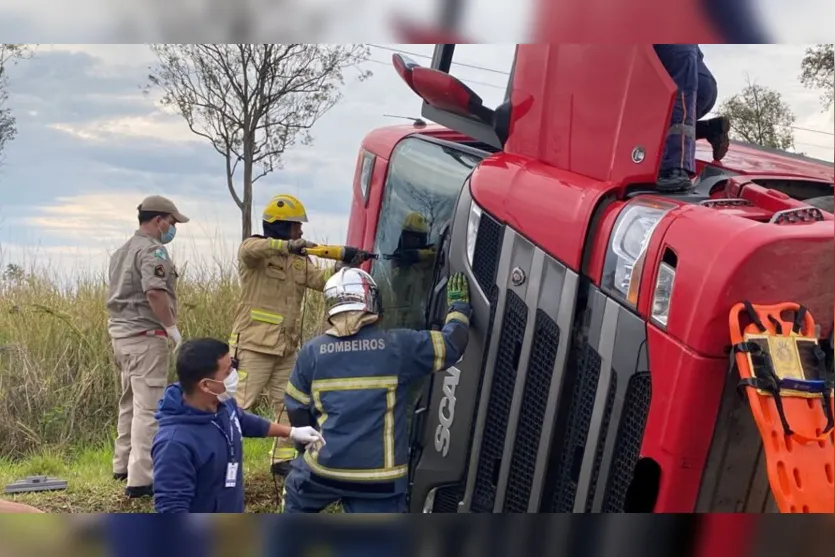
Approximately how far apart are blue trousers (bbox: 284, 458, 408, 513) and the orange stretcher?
4.55 ft

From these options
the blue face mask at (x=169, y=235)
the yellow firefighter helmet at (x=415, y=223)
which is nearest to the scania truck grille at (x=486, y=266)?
the yellow firefighter helmet at (x=415, y=223)

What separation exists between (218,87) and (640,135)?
107cm

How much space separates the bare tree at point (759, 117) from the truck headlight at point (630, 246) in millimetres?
283

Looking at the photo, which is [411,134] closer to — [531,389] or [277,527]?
[531,389]

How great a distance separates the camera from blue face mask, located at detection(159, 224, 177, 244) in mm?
2332

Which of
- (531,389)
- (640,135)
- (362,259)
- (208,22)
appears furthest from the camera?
(362,259)

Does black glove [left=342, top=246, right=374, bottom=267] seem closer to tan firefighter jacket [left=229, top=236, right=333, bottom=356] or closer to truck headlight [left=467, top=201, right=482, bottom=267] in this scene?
tan firefighter jacket [left=229, top=236, right=333, bottom=356]

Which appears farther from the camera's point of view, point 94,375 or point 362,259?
point 94,375

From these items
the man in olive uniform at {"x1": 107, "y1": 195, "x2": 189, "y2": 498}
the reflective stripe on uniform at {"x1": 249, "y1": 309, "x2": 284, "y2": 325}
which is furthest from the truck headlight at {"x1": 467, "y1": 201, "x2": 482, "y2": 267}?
the reflective stripe on uniform at {"x1": 249, "y1": 309, "x2": 284, "y2": 325}

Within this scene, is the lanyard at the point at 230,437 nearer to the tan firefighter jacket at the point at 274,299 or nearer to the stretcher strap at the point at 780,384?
the tan firefighter jacket at the point at 274,299

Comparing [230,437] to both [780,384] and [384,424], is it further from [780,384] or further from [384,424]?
[780,384]

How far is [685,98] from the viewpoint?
2.21m

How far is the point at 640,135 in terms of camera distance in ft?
7.02

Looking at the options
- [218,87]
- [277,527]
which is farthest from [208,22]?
[277,527]
